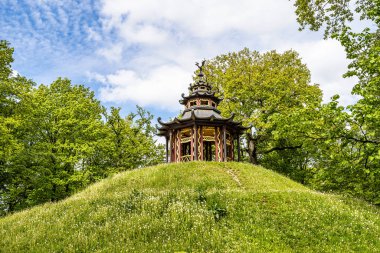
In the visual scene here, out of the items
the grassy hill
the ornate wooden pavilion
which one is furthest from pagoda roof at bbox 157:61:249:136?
the grassy hill

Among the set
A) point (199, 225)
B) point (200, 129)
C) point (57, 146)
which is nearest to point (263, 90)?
point (200, 129)

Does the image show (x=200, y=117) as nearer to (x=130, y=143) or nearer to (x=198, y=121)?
(x=198, y=121)

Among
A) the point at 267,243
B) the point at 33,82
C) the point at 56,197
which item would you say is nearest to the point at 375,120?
the point at 267,243

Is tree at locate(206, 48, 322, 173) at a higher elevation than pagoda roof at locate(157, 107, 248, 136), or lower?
higher

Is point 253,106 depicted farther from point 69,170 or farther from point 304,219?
point 304,219

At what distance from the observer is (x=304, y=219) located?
13.0 m

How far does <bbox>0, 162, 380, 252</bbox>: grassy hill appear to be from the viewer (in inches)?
425

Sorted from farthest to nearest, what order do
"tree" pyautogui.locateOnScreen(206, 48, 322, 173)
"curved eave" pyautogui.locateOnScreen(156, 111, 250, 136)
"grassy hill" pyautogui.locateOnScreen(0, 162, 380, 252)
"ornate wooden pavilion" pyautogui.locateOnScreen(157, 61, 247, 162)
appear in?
"tree" pyautogui.locateOnScreen(206, 48, 322, 173)
"ornate wooden pavilion" pyautogui.locateOnScreen(157, 61, 247, 162)
"curved eave" pyautogui.locateOnScreen(156, 111, 250, 136)
"grassy hill" pyautogui.locateOnScreen(0, 162, 380, 252)

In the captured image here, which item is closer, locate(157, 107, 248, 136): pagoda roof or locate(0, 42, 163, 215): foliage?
locate(157, 107, 248, 136): pagoda roof

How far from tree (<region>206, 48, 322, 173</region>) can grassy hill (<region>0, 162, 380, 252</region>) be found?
21.1 m

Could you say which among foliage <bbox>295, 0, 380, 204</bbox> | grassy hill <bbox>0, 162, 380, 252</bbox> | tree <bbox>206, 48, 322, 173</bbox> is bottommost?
grassy hill <bbox>0, 162, 380, 252</bbox>

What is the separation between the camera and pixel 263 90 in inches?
1497

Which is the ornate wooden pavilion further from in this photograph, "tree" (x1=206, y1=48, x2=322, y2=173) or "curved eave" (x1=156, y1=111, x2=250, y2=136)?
"tree" (x1=206, y1=48, x2=322, y2=173)

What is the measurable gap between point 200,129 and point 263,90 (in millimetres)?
13189
